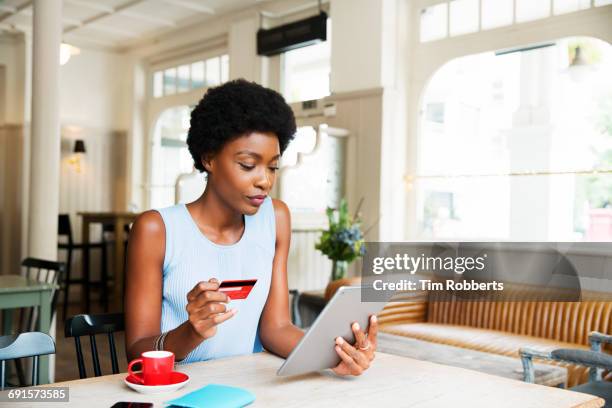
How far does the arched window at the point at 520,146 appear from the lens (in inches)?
165

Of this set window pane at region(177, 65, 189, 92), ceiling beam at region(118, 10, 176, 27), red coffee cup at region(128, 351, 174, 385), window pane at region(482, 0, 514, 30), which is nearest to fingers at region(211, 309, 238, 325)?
red coffee cup at region(128, 351, 174, 385)

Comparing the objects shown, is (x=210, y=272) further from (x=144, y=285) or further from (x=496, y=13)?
(x=496, y=13)

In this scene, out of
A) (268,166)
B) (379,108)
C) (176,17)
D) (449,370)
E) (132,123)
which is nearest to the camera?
(449,370)

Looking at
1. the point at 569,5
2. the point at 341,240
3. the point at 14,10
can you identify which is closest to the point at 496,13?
the point at 569,5

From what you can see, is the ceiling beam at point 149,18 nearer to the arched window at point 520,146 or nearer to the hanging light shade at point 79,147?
the hanging light shade at point 79,147

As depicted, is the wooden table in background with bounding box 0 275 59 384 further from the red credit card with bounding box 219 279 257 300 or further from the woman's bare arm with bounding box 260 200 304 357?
the red credit card with bounding box 219 279 257 300

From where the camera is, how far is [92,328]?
171 cm

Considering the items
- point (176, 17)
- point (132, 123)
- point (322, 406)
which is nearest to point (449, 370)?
point (322, 406)

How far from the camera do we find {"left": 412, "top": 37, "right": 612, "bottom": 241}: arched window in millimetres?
4199

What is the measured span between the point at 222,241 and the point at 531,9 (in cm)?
371

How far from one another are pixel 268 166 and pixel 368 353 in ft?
1.78

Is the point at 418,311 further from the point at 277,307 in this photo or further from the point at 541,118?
the point at 277,307

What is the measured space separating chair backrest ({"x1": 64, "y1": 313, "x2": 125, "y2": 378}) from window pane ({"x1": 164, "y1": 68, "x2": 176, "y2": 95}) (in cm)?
664

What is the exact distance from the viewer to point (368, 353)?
1.40 metres
